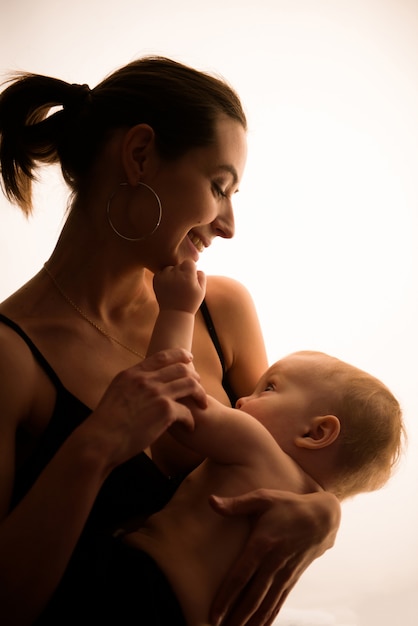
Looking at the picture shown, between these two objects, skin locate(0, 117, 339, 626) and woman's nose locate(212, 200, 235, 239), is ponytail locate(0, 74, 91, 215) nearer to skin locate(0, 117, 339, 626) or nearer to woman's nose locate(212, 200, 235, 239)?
skin locate(0, 117, 339, 626)

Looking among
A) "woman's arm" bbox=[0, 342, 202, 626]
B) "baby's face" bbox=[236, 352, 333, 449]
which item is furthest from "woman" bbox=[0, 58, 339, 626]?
"baby's face" bbox=[236, 352, 333, 449]

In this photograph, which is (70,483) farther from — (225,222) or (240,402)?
(225,222)

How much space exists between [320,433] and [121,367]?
0.39 meters

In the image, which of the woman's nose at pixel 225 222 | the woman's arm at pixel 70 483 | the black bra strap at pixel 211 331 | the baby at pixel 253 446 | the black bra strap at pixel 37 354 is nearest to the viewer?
the woman's arm at pixel 70 483

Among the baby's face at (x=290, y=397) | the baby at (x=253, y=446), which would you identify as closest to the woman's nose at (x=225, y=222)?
the baby at (x=253, y=446)

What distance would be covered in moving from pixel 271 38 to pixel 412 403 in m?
1.21

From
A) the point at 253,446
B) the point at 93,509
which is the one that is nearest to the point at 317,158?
the point at 253,446

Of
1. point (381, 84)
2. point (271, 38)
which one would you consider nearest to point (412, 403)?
point (381, 84)

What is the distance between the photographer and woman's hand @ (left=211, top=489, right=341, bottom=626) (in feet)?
4.05

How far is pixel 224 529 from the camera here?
4.18 feet

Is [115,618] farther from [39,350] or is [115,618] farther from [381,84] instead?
[381,84]

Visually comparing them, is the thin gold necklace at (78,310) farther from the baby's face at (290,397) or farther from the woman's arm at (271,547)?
the woman's arm at (271,547)

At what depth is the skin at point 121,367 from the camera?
116cm

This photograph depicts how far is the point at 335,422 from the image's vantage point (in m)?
1.39
